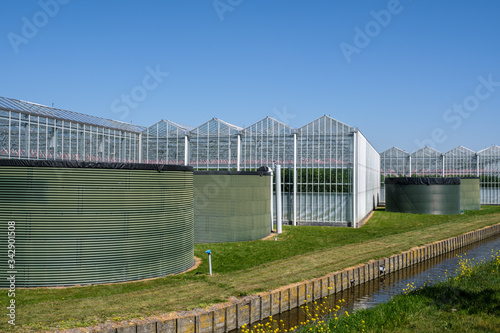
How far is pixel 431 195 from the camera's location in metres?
53.4

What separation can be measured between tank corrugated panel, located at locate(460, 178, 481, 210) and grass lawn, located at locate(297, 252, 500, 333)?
141 feet

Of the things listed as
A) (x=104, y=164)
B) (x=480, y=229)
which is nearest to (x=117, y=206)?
(x=104, y=164)

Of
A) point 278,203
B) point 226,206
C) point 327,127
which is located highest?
point 327,127

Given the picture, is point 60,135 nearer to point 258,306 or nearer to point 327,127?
point 327,127

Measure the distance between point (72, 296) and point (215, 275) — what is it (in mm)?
6114

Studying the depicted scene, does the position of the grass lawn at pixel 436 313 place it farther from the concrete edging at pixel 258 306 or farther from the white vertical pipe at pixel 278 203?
the white vertical pipe at pixel 278 203

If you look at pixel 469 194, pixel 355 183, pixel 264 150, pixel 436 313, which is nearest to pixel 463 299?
pixel 436 313

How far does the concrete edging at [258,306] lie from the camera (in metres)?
13.5

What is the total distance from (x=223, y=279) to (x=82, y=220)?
628 centimetres

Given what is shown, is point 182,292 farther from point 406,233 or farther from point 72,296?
point 406,233

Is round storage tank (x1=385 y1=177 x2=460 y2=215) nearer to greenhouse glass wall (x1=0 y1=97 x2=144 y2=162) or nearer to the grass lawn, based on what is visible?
greenhouse glass wall (x1=0 y1=97 x2=144 y2=162)

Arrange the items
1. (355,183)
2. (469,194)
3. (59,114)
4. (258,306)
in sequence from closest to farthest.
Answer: (258,306) → (59,114) → (355,183) → (469,194)

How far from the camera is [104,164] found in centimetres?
1888

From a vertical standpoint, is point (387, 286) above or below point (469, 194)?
below
